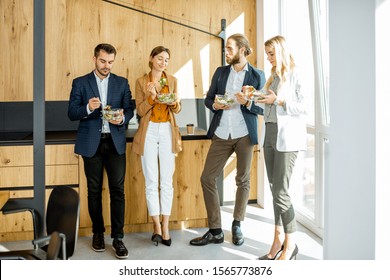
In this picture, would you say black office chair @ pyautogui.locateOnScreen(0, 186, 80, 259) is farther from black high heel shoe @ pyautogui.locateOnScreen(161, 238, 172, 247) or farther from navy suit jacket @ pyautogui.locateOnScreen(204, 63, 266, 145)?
navy suit jacket @ pyautogui.locateOnScreen(204, 63, 266, 145)

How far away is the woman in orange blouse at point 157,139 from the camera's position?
336 cm

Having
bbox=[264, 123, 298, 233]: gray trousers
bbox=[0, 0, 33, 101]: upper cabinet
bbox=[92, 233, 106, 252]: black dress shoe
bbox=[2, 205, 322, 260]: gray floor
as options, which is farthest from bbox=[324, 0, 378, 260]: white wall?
bbox=[0, 0, 33, 101]: upper cabinet

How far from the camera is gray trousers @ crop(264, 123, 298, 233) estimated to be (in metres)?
2.89

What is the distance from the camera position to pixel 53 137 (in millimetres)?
3715

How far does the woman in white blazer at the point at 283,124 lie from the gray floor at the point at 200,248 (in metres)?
0.36

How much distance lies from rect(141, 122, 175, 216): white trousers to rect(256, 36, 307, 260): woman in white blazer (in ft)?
2.47

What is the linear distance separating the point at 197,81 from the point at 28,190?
167 centimetres

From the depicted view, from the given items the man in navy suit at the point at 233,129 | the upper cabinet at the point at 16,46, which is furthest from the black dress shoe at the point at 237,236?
the upper cabinet at the point at 16,46

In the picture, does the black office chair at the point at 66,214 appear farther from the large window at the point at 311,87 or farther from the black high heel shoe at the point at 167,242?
the large window at the point at 311,87

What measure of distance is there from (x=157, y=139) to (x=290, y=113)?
0.98 m

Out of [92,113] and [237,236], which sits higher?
[92,113]

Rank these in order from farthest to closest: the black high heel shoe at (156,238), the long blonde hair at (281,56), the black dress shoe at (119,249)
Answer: the black high heel shoe at (156,238) → the black dress shoe at (119,249) → the long blonde hair at (281,56)

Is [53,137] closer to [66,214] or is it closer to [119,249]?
[119,249]
